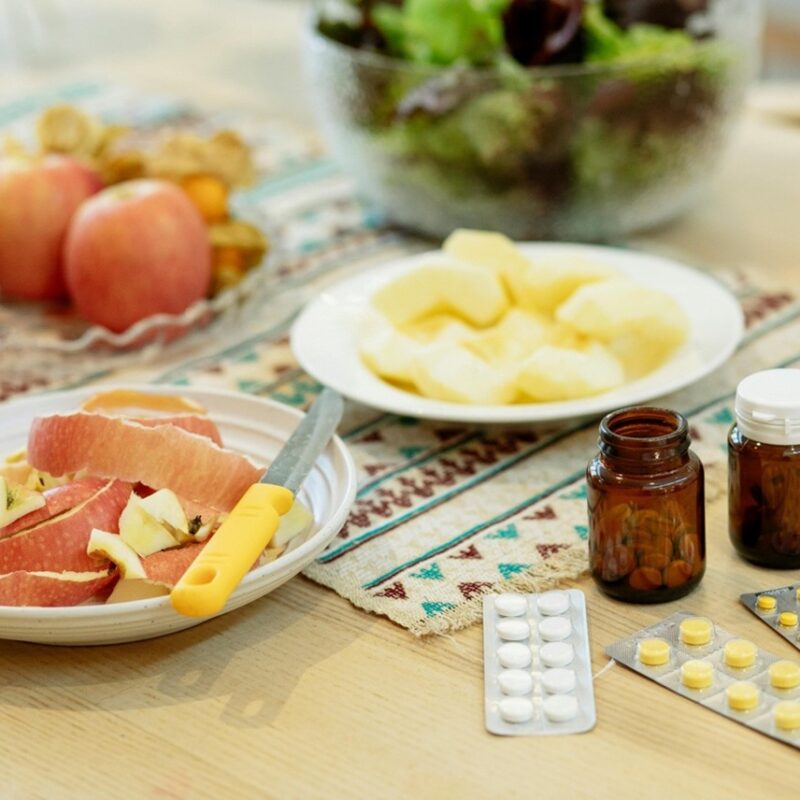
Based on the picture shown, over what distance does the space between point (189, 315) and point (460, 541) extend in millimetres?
456

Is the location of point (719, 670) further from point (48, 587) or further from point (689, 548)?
point (48, 587)

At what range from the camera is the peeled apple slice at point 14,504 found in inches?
31.4

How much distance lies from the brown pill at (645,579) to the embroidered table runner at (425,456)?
54 mm

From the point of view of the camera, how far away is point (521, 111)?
1320 mm

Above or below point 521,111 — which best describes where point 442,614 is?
below

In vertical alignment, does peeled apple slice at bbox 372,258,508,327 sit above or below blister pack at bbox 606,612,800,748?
above

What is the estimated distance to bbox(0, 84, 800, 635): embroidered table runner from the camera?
88 cm

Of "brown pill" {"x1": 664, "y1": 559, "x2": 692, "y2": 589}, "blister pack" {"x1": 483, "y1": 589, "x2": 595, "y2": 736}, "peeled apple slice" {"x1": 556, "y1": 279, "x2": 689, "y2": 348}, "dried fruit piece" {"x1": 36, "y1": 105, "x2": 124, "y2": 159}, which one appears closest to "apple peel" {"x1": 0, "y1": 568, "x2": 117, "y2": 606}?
"blister pack" {"x1": 483, "y1": 589, "x2": 595, "y2": 736}

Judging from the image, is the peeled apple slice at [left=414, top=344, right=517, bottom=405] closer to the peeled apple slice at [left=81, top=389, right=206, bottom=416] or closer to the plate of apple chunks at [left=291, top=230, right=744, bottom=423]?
the plate of apple chunks at [left=291, top=230, right=744, bottom=423]

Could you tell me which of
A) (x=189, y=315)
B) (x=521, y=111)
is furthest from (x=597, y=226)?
(x=189, y=315)

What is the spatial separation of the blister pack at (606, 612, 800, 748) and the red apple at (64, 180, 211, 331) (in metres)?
0.65

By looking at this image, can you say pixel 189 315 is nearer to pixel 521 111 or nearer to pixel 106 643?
pixel 521 111

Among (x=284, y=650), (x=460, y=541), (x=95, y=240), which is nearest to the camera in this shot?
(x=284, y=650)

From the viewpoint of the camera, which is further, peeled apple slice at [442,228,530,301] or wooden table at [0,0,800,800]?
peeled apple slice at [442,228,530,301]
